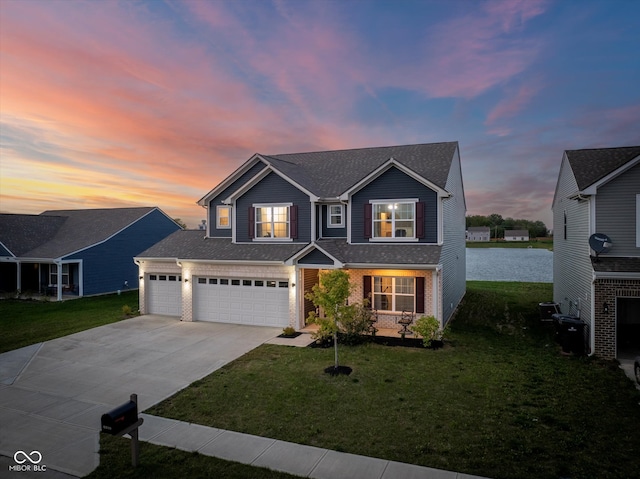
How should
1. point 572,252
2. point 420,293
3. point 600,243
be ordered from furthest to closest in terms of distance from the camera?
point 572,252 → point 420,293 → point 600,243

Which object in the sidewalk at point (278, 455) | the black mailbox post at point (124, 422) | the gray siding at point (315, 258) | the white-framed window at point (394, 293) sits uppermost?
the gray siding at point (315, 258)

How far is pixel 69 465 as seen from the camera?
656 centimetres

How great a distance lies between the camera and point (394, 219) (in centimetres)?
1727

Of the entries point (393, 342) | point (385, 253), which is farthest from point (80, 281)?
point (393, 342)

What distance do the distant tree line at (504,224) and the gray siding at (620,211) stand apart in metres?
130

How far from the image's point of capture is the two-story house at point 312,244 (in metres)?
16.5

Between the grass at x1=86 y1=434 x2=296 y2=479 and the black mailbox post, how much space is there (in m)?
0.25

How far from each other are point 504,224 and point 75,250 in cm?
14478

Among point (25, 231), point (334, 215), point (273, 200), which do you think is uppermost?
point (273, 200)

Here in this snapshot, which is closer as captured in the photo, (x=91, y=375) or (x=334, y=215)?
(x=91, y=375)

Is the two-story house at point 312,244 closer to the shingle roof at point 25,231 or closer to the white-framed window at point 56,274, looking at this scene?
the white-framed window at point 56,274

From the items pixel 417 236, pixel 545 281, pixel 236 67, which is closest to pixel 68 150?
pixel 236 67

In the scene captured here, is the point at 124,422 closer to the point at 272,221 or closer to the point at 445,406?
the point at 445,406

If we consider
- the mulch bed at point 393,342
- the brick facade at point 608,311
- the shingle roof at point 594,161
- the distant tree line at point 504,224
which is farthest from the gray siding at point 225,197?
the distant tree line at point 504,224
